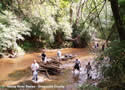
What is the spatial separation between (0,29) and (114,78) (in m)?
17.9

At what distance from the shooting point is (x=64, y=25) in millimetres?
29266

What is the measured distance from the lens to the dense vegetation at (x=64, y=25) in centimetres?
387

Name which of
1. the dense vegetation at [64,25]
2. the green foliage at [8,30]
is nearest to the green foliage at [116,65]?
the dense vegetation at [64,25]

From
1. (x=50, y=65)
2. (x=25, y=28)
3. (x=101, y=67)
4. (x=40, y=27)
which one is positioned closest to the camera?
(x=101, y=67)

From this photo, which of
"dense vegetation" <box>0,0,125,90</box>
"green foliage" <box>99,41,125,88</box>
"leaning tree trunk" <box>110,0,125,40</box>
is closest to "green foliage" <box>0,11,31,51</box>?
"dense vegetation" <box>0,0,125,90</box>

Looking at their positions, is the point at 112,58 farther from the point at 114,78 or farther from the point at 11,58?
the point at 11,58

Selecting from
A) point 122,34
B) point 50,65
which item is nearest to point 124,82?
point 122,34

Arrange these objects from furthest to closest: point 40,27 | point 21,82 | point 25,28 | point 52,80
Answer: point 40,27 → point 25,28 → point 52,80 → point 21,82

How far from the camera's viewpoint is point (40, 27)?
2689cm

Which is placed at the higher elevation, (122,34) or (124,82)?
(122,34)

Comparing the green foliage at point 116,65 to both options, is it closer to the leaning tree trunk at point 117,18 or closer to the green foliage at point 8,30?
the leaning tree trunk at point 117,18

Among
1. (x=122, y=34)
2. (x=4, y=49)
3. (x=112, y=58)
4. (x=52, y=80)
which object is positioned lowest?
(x=52, y=80)

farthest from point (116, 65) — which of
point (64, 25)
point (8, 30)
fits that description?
point (64, 25)

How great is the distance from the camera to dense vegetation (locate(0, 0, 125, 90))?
3.87 metres
